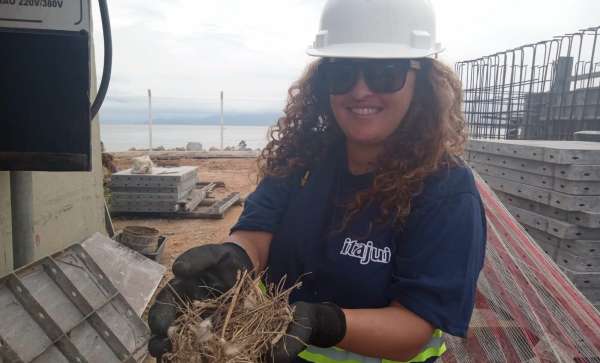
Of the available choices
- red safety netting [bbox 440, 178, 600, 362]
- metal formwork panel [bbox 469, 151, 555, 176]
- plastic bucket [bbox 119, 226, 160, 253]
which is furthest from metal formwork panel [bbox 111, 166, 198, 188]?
red safety netting [bbox 440, 178, 600, 362]

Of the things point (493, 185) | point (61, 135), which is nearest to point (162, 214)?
point (493, 185)

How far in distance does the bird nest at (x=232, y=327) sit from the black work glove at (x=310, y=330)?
0.03 m

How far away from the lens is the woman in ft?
4.96

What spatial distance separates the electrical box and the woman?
721 millimetres

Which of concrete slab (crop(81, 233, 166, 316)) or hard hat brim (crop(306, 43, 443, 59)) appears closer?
hard hat brim (crop(306, 43, 443, 59))

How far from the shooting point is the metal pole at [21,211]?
80.8 inches

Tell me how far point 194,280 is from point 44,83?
38.4 inches

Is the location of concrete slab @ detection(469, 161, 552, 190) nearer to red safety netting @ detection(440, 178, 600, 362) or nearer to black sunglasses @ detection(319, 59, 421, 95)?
red safety netting @ detection(440, 178, 600, 362)

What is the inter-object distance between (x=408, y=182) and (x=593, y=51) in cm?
744

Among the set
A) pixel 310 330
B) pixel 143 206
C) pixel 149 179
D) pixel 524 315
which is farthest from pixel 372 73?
pixel 143 206

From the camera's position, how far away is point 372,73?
5.65ft

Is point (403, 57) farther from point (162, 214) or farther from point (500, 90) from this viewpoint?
point (500, 90)

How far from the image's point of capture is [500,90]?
1116 centimetres

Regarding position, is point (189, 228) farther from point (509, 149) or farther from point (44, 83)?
point (44, 83)
